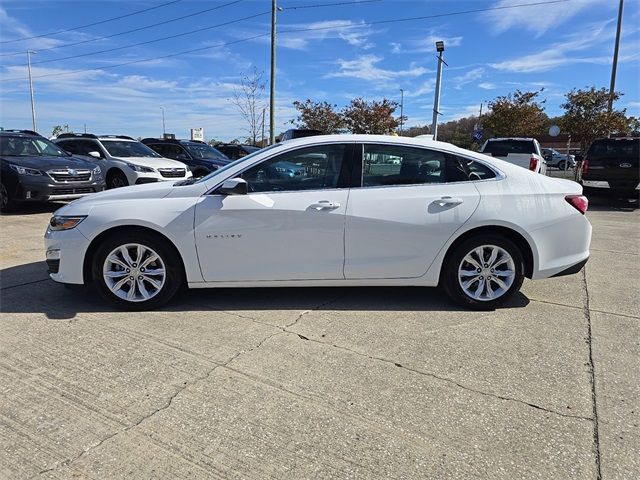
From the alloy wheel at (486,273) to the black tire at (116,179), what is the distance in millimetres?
9377

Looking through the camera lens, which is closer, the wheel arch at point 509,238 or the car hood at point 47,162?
the wheel arch at point 509,238

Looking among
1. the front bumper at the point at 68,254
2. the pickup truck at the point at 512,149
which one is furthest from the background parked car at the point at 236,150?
the front bumper at the point at 68,254

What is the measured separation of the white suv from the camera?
11.3 meters

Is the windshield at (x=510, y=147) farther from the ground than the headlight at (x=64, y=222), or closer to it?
farther from the ground

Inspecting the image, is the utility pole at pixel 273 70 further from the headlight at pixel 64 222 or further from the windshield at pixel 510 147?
the headlight at pixel 64 222

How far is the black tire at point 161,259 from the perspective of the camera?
13.5 feet

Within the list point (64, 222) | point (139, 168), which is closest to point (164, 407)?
point (64, 222)

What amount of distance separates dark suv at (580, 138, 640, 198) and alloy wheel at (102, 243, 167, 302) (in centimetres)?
1185

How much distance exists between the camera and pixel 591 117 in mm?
20656

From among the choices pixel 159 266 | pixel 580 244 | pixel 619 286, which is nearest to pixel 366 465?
pixel 159 266

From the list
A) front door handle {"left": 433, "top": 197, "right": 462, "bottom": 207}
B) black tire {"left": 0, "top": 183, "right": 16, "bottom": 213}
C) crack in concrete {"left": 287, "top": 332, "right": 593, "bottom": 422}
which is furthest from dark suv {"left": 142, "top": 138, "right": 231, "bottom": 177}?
crack in concrete {"left": 287, "top": 332, "right": 593, "bottom": 422}

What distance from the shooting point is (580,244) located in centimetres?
435

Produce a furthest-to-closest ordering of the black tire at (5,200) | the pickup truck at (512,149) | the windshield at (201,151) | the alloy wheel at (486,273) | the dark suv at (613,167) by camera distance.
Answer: the windshield at (201,151) < the pickup truck at (512,149) < the dark suv at (613,167) < the black tire at (5,200) < the alloy wheel at (486,273)

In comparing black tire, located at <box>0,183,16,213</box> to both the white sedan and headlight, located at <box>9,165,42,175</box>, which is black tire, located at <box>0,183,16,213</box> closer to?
headlight, located at <box>9,165,42,175</box>
